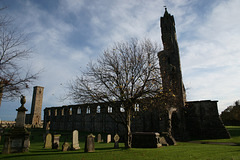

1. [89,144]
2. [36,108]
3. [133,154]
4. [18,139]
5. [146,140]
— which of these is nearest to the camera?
[133,154]

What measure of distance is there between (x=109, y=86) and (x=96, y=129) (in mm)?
24851

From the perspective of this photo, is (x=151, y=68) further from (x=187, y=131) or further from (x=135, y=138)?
(x=187, y=131)

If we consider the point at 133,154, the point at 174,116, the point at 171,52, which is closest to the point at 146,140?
the point at 133,154

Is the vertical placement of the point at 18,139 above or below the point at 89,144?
above

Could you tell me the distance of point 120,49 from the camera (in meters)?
12.6

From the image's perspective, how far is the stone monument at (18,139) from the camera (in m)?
9.07

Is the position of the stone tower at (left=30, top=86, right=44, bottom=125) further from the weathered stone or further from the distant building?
the weathered stone

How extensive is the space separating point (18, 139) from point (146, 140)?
29.2ft

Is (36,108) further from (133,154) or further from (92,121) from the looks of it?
(133,154)

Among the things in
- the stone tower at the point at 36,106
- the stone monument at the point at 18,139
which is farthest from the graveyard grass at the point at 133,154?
the stone tower at the point at 36,106

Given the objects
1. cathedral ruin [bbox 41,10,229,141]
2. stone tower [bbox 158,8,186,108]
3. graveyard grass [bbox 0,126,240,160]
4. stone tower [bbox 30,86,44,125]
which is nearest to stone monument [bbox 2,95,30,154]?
graveyard grass [bbox 0,126,240,160]

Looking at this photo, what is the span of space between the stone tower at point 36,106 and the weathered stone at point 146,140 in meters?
49.1

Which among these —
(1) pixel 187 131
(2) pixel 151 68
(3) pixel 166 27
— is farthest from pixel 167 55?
(2) pixel 151 68

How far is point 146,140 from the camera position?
12492 mm
